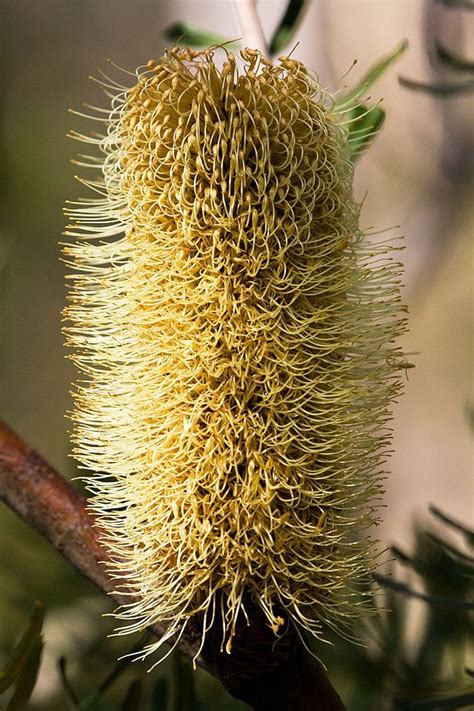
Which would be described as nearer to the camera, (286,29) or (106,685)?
(106,685)

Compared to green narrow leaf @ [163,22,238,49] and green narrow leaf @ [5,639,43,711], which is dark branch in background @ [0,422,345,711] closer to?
green narrow leaf @ [5,639,43,711]

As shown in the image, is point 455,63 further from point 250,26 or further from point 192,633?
point 192,633

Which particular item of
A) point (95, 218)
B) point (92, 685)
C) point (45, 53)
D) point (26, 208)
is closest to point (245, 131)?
point (95, 218)

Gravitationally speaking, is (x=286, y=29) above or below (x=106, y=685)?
above

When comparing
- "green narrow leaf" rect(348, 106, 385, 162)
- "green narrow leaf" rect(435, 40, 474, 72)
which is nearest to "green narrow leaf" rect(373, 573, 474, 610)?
"green narrow leaf" rect(348, 106, 385, 162)

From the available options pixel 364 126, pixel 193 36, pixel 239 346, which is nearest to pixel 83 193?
pixel 193 36

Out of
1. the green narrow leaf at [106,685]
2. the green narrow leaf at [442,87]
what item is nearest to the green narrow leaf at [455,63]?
the green narrow leaf at [442,87]
